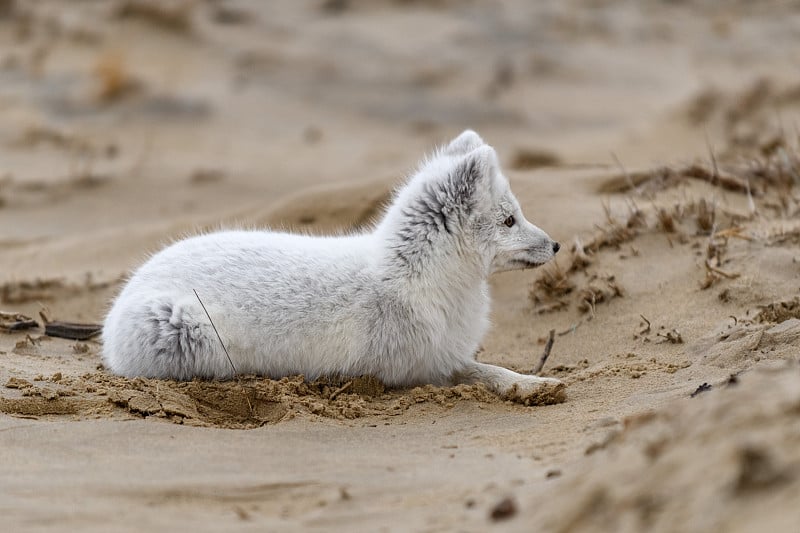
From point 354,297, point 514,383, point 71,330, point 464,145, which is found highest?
point 464,145

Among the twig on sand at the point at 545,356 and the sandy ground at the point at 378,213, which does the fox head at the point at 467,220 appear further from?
the sandy ground at the point at 378,213

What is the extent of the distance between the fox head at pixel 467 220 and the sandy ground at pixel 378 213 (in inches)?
28.9

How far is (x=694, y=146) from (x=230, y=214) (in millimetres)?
6346

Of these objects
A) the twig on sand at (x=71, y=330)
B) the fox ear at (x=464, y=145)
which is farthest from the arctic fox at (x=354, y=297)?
the twig on sand at (x=71, y=330)

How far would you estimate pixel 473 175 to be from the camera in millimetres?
5680

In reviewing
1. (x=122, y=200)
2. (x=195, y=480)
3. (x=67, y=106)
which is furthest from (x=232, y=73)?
(x=195, y=480)

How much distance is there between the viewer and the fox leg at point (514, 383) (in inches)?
202

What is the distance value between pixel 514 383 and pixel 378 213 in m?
3.16

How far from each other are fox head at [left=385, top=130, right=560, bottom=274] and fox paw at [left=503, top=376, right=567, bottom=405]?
2.72 ft

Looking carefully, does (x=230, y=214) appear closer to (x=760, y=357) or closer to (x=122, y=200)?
(x=122, y=200)

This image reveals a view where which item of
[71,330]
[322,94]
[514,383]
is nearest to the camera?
[514,383]

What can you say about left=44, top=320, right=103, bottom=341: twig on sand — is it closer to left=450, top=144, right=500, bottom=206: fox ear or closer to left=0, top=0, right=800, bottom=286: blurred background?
left=450, top=144, right=500, bottom=206: fox ear

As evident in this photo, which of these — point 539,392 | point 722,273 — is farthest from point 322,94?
point 539,392

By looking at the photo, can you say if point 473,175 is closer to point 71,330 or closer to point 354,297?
point 354,297
